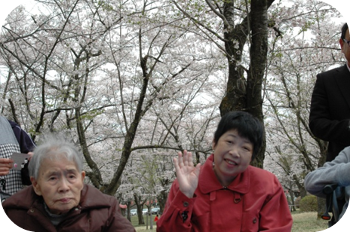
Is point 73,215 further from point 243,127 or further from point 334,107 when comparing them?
point 334,107

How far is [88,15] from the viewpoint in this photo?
8.45 metres

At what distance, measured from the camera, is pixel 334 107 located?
241cm

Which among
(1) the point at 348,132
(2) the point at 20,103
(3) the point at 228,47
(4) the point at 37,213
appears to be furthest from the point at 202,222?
(2) the point at 20,103

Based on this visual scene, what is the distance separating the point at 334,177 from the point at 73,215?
4.54 feet

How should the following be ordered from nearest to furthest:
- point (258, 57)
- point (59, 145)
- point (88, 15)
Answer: point (59, 145)
point (258, 57)
point (88, 15)

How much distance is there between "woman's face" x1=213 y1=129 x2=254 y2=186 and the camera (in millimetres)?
2088

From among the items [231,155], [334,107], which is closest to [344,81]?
[334,107]

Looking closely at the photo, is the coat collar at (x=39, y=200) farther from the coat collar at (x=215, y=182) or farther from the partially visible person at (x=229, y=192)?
the coat collar at (x=215, y=182)

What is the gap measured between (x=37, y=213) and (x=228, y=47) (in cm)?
391

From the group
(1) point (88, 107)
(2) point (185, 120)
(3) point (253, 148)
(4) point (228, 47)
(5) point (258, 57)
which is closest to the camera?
(3) point (253, 148)

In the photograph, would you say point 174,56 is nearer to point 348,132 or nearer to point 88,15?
point 88,15

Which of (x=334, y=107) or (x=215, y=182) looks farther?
(x=334, y=107)

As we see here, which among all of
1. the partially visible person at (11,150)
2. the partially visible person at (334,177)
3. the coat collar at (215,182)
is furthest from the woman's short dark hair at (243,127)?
the partially visible person at (11,150)

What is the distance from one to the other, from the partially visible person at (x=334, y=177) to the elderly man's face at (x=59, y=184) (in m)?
1.27
